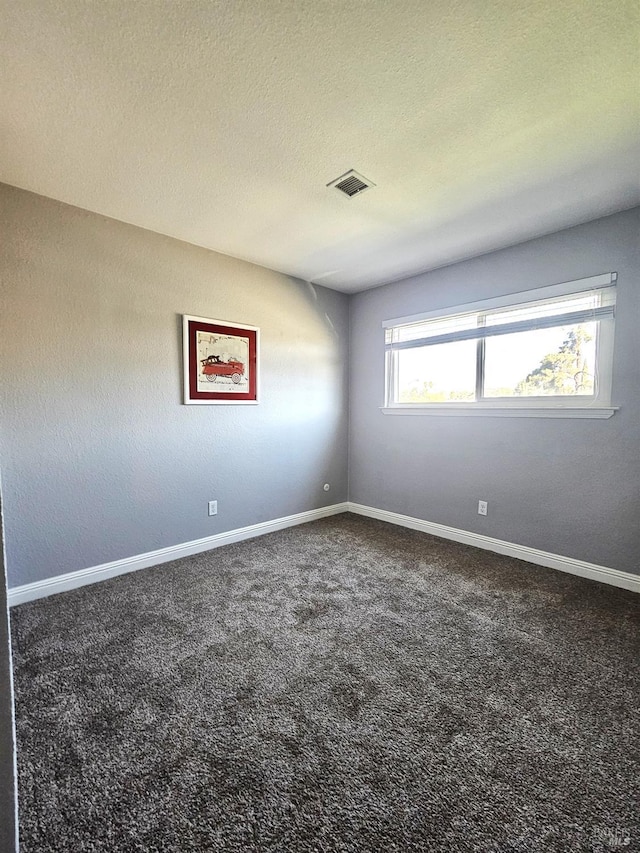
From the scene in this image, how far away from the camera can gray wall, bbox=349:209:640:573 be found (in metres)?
2.38

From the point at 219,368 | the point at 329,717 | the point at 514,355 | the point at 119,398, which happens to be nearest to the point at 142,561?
the point at 119,398

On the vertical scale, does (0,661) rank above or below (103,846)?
above

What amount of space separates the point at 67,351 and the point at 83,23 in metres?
1.65

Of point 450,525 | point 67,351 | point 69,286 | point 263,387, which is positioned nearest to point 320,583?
point 450,525

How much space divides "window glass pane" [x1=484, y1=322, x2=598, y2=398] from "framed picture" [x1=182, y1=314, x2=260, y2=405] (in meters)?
2.05

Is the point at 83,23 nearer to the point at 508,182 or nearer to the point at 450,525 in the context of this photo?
the point at 508,182

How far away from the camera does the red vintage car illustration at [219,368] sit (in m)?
2.94

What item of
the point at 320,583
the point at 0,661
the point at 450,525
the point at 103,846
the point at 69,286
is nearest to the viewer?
the point at 0,661

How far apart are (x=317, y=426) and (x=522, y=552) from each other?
214 centimetres

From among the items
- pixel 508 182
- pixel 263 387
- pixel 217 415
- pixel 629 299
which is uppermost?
pixel 508 182

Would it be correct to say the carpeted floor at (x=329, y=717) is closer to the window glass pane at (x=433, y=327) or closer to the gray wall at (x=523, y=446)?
the gray wall at (x=523, y=446)

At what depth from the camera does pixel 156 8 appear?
1.16 meters

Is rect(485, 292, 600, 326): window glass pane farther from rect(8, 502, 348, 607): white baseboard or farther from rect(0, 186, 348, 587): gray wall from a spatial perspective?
rect(8, 502, 348, 607): white baseboard

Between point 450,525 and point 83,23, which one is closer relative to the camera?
point 83,23
